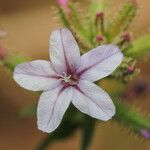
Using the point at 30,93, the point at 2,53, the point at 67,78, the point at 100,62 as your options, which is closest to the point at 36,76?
the point at 67,78

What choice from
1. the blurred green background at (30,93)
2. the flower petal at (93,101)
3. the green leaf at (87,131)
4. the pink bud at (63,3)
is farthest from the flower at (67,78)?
the blurred green background at (30,93)

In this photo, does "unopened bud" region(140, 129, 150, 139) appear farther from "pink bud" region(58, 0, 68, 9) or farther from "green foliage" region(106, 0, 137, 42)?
"pink bud" region(58, 0, 68, 9)

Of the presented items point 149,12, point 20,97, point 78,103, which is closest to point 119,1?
point 149,12

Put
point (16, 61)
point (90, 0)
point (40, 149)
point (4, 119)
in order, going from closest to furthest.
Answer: point (16, 61), point (90, 0), point (40, 149), point (4, 119)

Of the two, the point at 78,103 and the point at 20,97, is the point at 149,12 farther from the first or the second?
the point at 78,103

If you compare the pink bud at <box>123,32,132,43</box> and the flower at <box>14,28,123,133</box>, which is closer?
the flower at <box>14,28,123,133</box>

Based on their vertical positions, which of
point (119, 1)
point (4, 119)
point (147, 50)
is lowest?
point (4, 119)

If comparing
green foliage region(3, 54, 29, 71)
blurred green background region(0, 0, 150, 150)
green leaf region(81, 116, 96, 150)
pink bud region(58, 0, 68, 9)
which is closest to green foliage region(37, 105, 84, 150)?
green leaf region(81, 116, 96, 150)

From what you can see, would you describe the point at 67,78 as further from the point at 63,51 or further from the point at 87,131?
the point at 87,131
